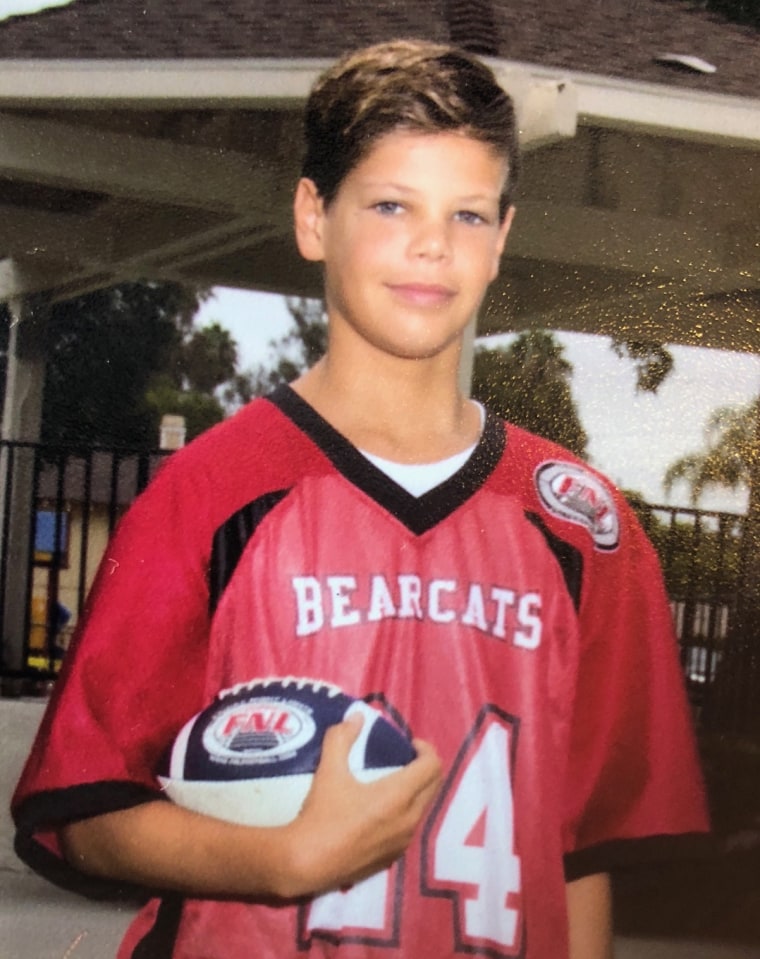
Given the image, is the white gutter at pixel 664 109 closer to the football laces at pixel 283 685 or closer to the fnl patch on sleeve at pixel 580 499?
the fnl patch on sleeve at pixel 580 499

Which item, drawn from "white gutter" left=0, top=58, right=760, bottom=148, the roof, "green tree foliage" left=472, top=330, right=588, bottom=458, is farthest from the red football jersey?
the roof

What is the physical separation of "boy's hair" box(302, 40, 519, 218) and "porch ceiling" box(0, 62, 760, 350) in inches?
2.9

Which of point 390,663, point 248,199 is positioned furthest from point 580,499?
point 248,199

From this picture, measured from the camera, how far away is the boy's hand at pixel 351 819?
1.72 m

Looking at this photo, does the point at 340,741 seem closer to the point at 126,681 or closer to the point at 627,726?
the point at 126,681

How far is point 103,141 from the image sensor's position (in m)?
2.04

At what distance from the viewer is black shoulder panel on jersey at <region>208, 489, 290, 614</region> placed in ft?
5.92

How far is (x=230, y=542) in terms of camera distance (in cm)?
182

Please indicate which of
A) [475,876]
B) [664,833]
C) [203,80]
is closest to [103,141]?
[203,80]

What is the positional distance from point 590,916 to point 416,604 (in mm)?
593

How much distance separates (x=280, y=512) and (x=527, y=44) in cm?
92

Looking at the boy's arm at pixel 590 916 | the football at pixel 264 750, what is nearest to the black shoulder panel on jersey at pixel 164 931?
the football at pixel 264 750

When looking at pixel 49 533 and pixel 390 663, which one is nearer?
pixel 390 663

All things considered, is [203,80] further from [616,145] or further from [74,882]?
[74,882]
